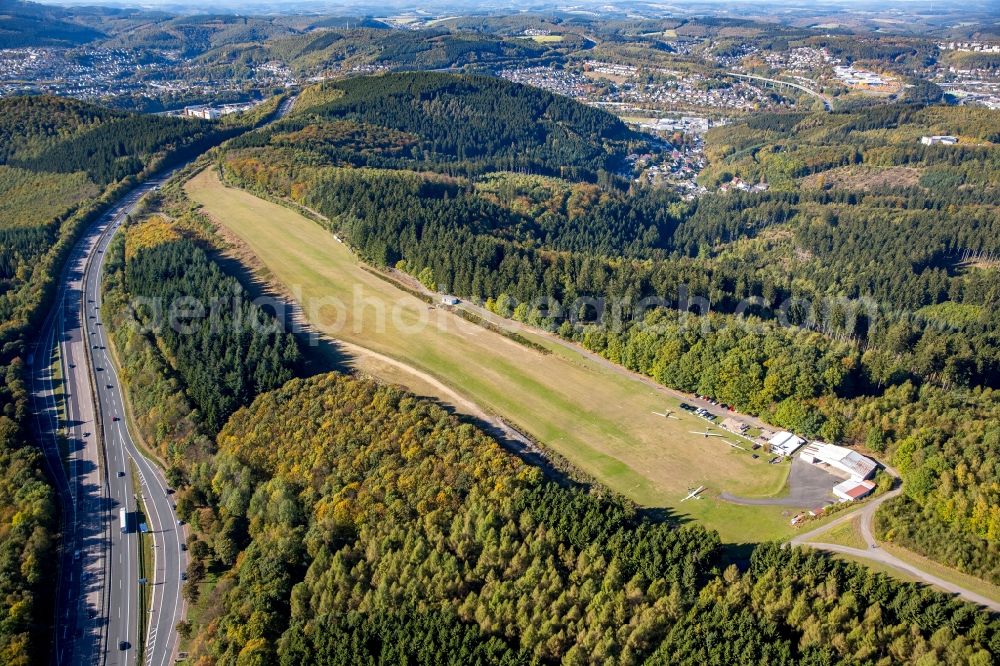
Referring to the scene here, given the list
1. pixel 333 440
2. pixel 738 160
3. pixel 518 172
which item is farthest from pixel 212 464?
pixel 738 160

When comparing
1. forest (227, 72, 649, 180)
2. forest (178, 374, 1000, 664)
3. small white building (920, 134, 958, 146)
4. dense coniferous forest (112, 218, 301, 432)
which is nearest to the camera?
forest (178, 374, 1000, 664)

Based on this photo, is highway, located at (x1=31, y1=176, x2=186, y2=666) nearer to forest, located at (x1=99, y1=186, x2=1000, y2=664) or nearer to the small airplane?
forest, located at (x1=99, y1=186, x2=1000, y2=664)

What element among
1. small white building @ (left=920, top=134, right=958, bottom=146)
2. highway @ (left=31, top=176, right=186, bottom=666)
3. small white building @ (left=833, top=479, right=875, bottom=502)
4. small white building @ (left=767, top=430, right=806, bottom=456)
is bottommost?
highway @ (left=31, top=176, right=186, bottom=666)

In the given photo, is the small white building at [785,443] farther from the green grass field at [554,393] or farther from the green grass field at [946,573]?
the green grass field at [946,573]

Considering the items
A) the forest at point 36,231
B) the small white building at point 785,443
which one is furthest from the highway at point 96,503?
the small white building at point 785,443

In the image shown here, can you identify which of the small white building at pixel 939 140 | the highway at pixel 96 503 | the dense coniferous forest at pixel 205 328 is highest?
the small white building at pixel 939 140

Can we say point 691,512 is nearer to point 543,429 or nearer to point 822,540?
point 822,540

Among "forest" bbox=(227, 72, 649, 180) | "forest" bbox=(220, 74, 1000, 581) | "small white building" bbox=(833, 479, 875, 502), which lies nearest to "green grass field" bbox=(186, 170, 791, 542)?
"small white building" bbox=(833, 479, 875, 502)

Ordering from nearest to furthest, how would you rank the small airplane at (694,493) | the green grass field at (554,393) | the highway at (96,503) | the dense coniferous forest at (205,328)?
the highway at (96,503), the small airplane at (694,493), the green grass field at (554,393), the dense coniferous forest at (205,328)
